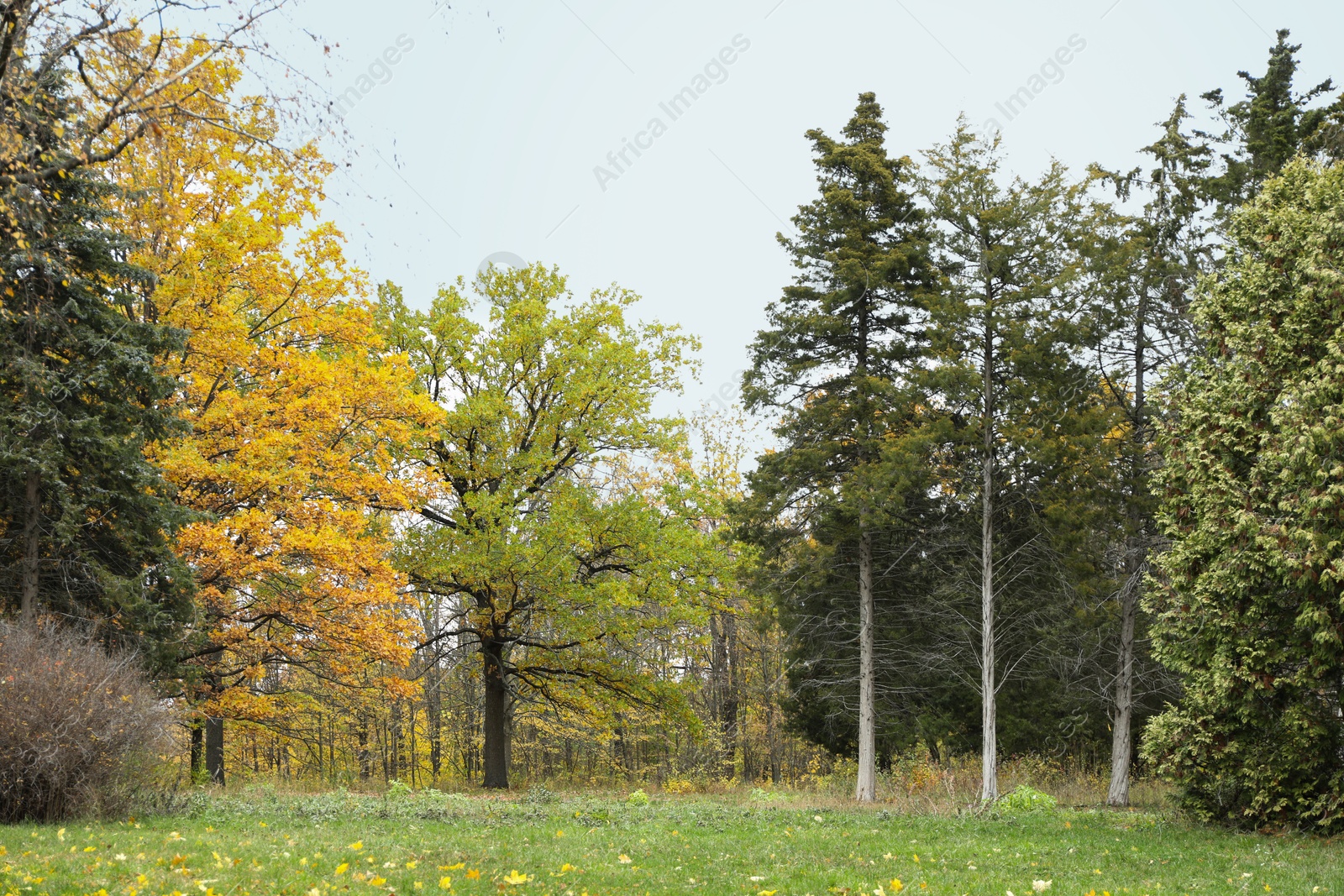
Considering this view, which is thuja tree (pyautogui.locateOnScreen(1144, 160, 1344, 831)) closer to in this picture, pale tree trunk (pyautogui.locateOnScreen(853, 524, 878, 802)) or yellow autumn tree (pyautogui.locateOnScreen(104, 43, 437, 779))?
pale tree trunk (pyautogui.locateOnScreen(853, 524, 878, 802))

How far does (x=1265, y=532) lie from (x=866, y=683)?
403 inches

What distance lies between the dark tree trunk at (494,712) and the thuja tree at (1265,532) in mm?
12520

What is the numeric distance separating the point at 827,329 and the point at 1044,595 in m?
7.66

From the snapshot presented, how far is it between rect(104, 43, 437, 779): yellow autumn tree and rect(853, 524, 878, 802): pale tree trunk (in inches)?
388

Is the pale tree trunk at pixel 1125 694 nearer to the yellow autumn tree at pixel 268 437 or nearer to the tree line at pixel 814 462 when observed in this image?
the tree line at pixel 814 462

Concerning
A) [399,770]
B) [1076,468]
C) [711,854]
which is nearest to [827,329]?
[1076,468]

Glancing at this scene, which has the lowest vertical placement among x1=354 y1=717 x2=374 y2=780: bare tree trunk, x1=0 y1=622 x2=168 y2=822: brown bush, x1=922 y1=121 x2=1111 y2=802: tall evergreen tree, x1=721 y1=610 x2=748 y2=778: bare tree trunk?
x1=354 y1=717 x2=374 y2=780: bare tree trunk

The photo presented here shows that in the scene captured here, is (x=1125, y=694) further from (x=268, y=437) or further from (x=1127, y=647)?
(x=268, y=437)

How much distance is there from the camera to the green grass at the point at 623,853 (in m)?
6.62

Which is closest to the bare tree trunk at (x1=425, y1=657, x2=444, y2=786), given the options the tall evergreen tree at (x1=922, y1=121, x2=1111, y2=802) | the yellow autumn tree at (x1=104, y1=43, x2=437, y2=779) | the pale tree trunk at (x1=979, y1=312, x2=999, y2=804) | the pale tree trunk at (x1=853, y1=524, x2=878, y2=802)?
the yellow autumn tree at (x1=104, y1=43, x2=437, y2=779)

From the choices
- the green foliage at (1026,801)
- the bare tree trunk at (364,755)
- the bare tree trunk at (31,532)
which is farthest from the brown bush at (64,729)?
the bare tree trunk at (364,755)

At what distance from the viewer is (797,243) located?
867 inches

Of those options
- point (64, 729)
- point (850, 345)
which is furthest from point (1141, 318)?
point (64, 729)

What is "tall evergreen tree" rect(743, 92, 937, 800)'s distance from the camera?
19984 mm
